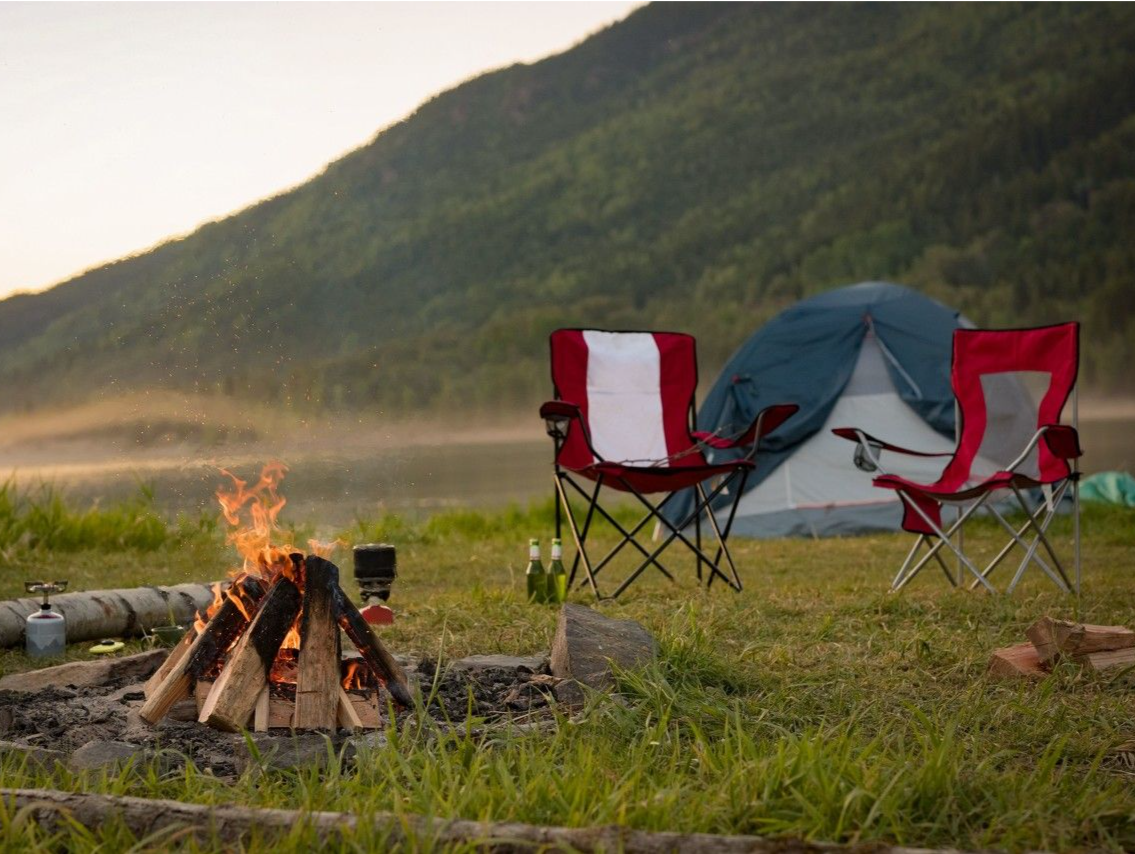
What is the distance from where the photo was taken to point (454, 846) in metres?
1.47

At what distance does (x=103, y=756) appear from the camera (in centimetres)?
201

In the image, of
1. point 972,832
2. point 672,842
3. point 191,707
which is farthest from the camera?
point 191,707

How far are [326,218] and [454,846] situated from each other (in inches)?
1321

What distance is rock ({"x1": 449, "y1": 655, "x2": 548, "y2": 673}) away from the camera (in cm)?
260

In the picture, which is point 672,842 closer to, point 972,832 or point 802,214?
point 972,832

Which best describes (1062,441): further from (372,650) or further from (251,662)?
(251,662)

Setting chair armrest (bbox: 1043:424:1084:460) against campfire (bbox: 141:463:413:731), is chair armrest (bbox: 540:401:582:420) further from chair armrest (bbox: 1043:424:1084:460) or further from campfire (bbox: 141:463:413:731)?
campfire (bbox: 141:463:413:731)

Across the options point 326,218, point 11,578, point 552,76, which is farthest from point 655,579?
point 552,76

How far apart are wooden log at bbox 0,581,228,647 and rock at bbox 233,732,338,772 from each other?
4.97 feet

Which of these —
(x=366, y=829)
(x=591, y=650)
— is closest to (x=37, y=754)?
(x=366, y=829)

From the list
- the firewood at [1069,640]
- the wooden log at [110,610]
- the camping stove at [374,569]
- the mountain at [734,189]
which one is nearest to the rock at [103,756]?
the wooden log at [110,610]

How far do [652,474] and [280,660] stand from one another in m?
1.80

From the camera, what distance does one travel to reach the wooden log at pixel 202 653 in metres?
2.24

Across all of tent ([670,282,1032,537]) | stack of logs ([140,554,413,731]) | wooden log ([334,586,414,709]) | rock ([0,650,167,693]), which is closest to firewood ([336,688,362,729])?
stack of logs ([140,554,413,731])
